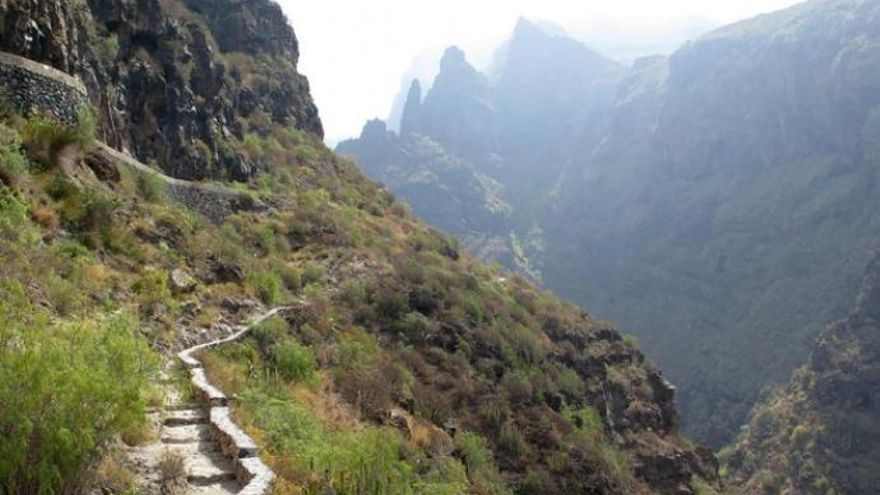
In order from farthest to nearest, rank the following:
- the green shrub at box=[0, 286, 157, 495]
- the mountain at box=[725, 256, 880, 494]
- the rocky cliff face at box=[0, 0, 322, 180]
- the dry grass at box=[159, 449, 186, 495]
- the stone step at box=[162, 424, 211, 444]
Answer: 1. the mountain at box=[725, 256, 880, 494]
2. the rocky cliff face at box=[0, 0, 322, 180]
3. the stone step at box=[162, 424, 211, 444]
4. the dry grass at box=[159, 449, 186, 495]
5. the green shrub at box=[0, 286, 157, 495]

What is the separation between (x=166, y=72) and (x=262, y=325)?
66.0 ft

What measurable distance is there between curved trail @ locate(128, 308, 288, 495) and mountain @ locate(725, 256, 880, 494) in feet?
205

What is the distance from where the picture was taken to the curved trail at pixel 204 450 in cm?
937

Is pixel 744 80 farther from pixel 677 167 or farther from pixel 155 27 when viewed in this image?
pixel 155 27

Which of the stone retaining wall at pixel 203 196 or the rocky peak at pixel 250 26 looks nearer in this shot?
the stone retaining wall at pixel 203 196

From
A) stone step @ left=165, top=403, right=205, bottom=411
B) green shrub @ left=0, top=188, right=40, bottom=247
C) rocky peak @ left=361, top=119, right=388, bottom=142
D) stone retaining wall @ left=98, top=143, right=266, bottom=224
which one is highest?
rocky peak @ left=361, top=119, right=388, bottom=142

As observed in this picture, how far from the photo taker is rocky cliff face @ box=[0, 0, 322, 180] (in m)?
23.3

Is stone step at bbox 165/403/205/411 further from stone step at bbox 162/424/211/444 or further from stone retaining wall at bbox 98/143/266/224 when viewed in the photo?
stone retaining wall at bbox 98/143/266/224

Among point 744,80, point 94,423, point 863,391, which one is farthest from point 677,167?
point 94,423

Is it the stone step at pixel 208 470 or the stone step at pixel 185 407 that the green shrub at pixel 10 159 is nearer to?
the stone step at pixel 185 407

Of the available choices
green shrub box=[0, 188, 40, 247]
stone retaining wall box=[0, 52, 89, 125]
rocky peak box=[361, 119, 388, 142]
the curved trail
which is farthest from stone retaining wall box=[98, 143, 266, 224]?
rocky peak box=[361, 119, 388, 142]

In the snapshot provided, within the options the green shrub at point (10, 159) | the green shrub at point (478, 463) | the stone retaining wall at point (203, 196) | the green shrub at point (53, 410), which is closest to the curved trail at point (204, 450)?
the green shrub at point (53, 410)

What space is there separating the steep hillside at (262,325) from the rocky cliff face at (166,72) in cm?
11

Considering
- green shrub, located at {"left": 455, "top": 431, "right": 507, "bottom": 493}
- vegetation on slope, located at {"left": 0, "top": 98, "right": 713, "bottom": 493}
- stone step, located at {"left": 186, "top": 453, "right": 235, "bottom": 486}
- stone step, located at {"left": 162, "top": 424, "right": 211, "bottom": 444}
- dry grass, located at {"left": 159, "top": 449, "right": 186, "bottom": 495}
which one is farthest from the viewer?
green shrub, located at {"left": 455, "top": 431, "right": 507, "bottom": 493}
